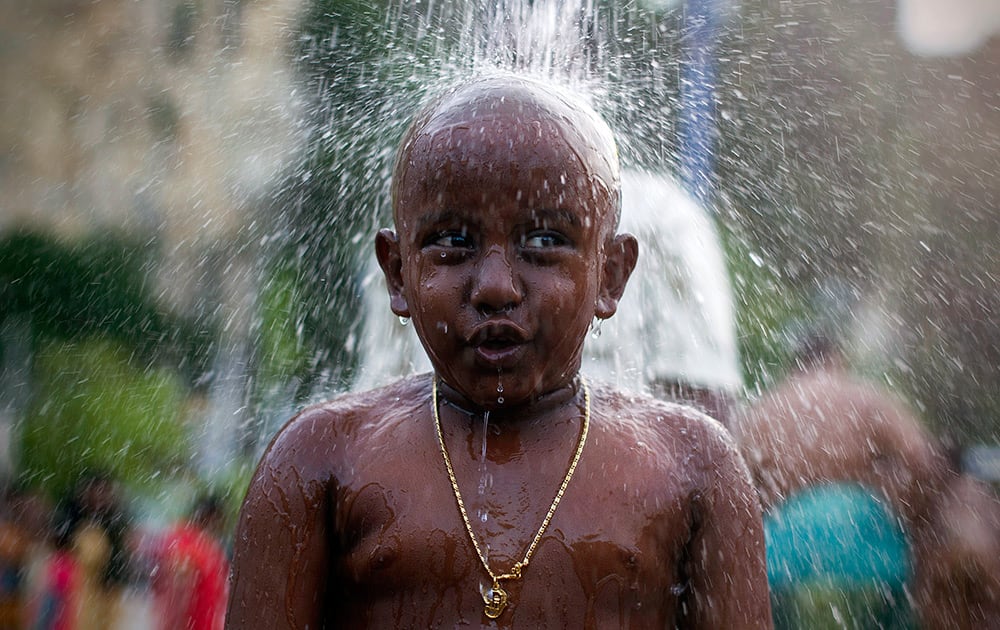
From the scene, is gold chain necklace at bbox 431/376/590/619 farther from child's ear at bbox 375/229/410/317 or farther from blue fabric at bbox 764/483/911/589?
A: blue fabric at bbox 764/483/911/589

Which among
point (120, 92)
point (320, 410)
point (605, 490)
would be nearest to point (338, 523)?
point (320, 410)

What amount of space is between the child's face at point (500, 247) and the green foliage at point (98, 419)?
→ 16.1 ft

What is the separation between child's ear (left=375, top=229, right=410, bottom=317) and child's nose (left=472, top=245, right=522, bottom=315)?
266mm

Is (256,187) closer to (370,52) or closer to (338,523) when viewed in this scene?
(370,52)

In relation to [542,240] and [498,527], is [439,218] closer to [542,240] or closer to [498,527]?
[542,240]

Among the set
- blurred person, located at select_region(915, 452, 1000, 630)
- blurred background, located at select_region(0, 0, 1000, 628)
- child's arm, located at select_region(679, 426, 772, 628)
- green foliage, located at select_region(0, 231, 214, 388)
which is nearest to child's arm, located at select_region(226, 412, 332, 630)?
child's arm, located at select_region(679, 426, 772, 628)

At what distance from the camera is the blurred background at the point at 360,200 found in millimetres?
5762

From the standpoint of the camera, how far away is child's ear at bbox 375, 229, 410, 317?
7.25ft

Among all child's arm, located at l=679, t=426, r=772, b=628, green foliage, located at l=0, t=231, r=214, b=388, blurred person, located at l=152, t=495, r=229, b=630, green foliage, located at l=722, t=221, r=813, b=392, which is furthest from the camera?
green foliage, located at l=0, t=231, r=214, b=388

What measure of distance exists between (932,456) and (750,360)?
129 cm

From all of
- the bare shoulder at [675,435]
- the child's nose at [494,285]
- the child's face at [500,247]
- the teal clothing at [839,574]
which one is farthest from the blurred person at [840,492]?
the child's nose at [494,285]

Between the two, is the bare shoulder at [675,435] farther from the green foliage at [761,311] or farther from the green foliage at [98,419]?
the green foliage at [98,419]

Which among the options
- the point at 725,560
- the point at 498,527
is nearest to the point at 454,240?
the point at 498,527

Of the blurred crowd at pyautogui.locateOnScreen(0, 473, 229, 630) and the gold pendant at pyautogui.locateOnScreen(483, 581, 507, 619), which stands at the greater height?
the gold pendant at pyautogui.locateOnScreen(483, 581, 507, 619)
